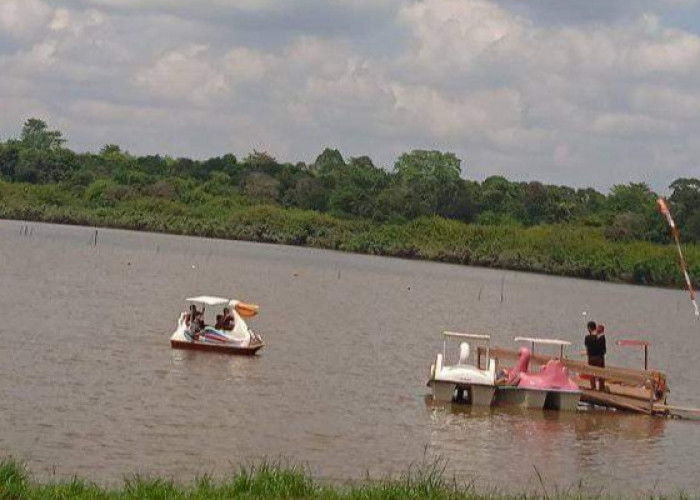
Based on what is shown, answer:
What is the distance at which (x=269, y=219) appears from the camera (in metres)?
135

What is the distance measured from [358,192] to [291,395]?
381ft

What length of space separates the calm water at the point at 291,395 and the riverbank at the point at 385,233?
55.3 m

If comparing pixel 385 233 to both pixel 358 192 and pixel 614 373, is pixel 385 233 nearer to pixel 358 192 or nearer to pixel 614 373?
pixel 358 192

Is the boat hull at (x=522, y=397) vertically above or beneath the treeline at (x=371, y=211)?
beneath

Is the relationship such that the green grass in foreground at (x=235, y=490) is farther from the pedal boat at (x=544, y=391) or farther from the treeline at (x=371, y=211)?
the treeline at (x=371, y=211)

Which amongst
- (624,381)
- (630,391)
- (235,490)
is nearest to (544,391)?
(624,381)

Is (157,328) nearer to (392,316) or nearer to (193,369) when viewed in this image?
(193,369)

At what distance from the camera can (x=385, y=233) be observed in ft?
431

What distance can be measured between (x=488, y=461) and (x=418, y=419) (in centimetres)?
462

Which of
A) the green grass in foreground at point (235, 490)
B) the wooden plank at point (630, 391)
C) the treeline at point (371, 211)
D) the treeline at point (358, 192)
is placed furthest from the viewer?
the treeline at point (358, 192)

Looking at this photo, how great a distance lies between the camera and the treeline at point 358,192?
136m

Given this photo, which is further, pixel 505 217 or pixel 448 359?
pixel 505 217

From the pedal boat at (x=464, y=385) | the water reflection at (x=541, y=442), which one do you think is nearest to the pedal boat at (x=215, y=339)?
the water reflection at (x=541, y=442)

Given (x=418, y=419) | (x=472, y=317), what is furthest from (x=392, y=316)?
(x=418, y=419)
